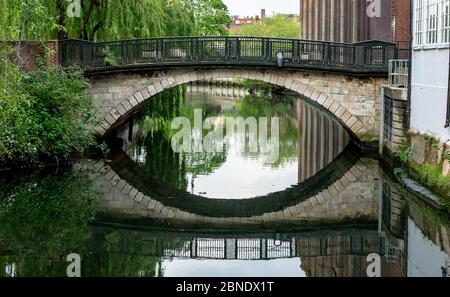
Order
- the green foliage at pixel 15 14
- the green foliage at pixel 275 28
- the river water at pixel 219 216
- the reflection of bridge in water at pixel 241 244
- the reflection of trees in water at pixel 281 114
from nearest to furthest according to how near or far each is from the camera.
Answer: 1. the river water at pixel 219 216
2. the reflection of bridge in water at pixel 241 244
3. the green foliage at pixel 15 14
4. the reflection of trees in water at pixel 281 114
5. the green foliage at pixel 275 28

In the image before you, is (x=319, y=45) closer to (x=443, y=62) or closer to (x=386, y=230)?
(x=443, y=62)

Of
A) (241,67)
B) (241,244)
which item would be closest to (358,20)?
(241,67)

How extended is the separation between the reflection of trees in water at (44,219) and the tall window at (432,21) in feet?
27.5

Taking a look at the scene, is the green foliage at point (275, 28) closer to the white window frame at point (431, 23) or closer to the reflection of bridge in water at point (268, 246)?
the white window frame at point (431, 23)

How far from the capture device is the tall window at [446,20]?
19047mm

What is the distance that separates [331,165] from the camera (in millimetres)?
26812

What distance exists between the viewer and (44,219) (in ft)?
56.5

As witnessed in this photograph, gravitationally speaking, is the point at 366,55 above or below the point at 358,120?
above

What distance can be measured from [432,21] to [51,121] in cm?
982

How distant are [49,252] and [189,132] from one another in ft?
75.0

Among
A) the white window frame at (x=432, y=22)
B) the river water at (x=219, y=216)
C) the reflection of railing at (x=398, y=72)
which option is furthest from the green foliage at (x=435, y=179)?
the reflection of railing at (x=398, y=72)
